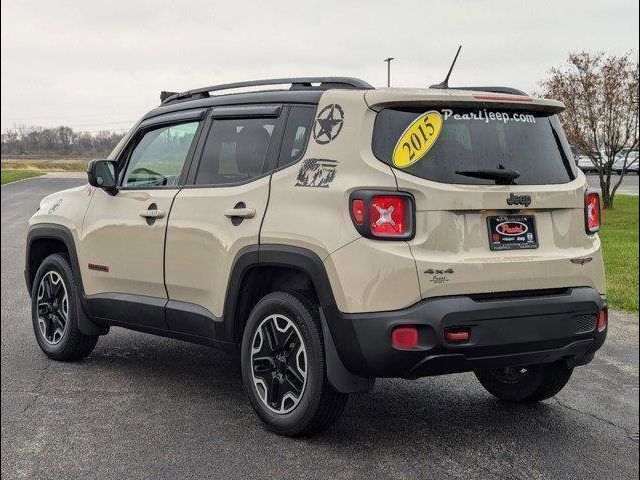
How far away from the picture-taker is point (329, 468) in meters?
4.31

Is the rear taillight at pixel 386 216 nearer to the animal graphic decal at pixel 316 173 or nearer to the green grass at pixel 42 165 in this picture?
the animal graphic decal at pixel 316 173

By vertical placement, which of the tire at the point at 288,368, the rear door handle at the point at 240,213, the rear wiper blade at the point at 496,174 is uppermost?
the rear wiper blade at the point at 496,174

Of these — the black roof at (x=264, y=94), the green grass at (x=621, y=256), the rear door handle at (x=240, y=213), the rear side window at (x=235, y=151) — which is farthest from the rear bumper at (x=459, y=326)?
the green grass at (x=621, y=256)

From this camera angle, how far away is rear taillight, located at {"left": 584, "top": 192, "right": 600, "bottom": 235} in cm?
488

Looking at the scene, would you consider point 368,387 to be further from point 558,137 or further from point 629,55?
point 629,55

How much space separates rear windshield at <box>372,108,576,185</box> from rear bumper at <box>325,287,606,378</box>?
645 millimetres

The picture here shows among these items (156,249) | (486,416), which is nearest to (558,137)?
(486,416)

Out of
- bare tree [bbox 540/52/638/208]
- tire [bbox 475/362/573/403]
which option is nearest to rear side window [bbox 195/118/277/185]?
tire [bbox 475/362/573/403]

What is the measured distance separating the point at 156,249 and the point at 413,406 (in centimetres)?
191

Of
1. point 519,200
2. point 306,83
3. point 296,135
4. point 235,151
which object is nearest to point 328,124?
point 296,135

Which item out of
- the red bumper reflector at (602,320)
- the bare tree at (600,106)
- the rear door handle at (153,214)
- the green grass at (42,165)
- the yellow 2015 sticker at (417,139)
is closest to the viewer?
the yellow 2015 sticker at (417,139)

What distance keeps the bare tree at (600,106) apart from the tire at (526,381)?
17.0 metres

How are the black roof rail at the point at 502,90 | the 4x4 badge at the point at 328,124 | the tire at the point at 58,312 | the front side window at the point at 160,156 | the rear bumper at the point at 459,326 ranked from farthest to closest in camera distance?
the tire at the point at 58,312 → the front side window at the point at 160,156 → the black roof rail at the point at 502,90 → the 4x4 badge at the point at 328,124 → the rear bumper at the point at 459,326

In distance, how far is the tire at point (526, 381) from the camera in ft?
17.2
